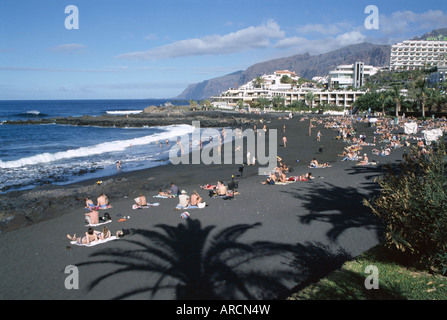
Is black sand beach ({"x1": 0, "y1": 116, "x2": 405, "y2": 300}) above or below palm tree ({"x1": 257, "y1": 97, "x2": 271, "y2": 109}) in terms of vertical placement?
below

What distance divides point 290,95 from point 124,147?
249 ft

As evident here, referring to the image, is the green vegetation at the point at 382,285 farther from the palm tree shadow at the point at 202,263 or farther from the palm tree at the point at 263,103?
the palm tree at the point at 263,103

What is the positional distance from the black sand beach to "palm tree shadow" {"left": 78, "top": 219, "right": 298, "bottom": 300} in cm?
2

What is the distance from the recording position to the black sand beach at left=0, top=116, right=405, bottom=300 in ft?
24.8

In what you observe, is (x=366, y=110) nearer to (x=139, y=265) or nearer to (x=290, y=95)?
(x=290, y=95)

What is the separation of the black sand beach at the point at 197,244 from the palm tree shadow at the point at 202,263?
24 millimetres

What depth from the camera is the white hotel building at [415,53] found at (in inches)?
5044

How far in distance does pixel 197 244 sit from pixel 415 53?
15146 centimetres

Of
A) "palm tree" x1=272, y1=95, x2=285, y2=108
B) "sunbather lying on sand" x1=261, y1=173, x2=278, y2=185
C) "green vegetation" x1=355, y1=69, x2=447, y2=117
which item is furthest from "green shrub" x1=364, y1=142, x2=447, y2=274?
"palm tree" x1=272, y1=95, x2=285, y2=108

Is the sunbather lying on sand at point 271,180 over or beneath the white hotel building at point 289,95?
beneath

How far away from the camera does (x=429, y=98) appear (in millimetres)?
53688

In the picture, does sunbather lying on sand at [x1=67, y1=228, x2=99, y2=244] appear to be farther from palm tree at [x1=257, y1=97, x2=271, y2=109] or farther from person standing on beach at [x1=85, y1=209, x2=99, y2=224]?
palm tree at [x1=257, y1=97, x2=271, y2=109]

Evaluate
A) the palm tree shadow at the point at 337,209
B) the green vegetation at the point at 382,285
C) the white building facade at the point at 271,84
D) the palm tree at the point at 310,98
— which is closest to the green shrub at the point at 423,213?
the green vegetation at the point at 382,285

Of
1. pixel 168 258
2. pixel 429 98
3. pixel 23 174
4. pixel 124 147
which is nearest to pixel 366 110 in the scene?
pixel 429 98
